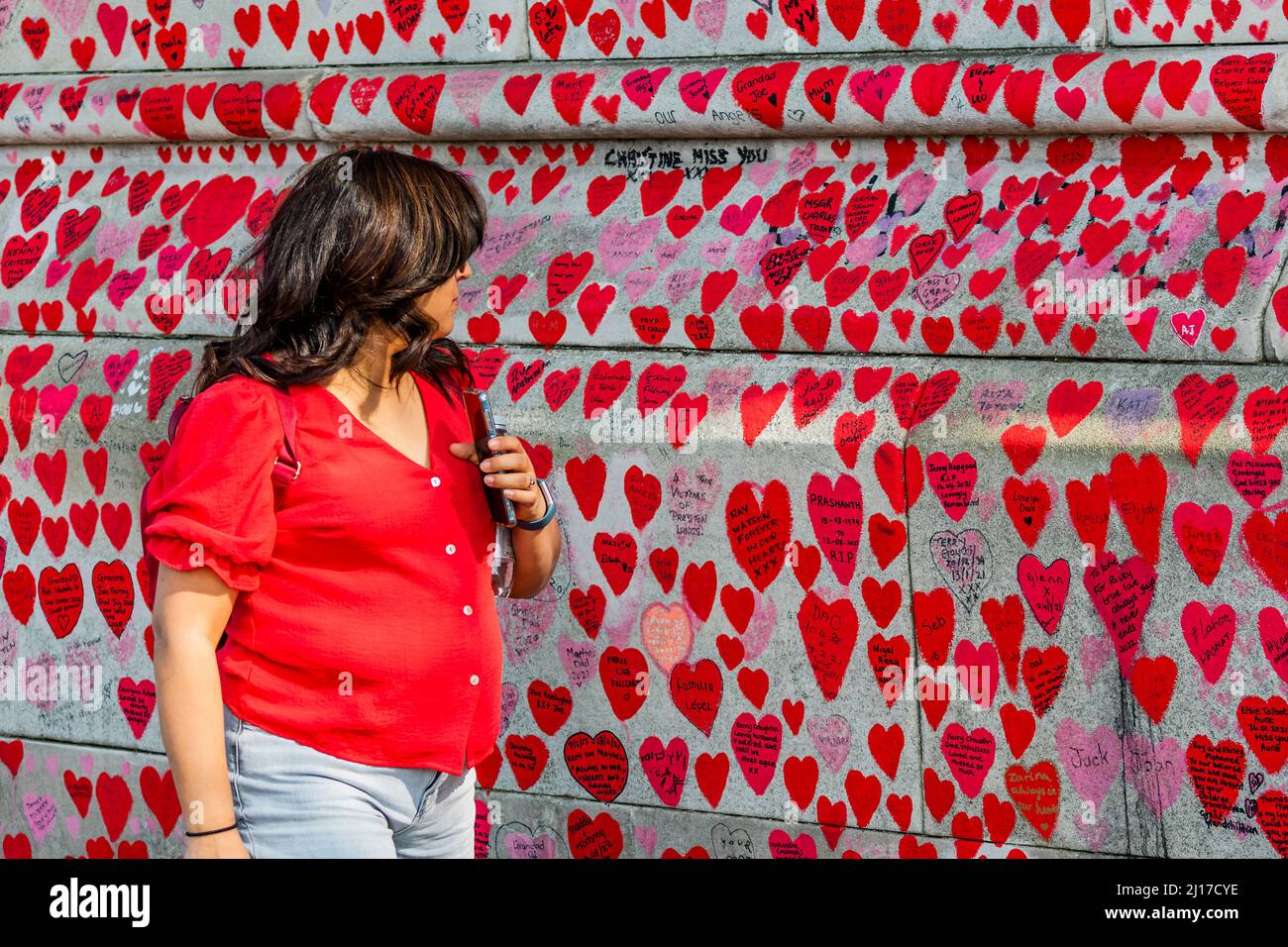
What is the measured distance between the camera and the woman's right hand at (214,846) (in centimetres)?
262

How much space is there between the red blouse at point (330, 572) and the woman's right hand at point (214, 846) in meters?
0.20

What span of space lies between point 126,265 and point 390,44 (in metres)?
0.91

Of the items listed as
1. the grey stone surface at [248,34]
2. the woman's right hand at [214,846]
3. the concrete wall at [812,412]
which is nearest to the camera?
the woman's right hand at [214,846]

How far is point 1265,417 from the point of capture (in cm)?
326

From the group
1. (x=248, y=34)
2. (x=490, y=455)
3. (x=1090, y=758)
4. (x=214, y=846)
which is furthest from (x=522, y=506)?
(x=248, y=34)

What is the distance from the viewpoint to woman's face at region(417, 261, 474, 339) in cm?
288

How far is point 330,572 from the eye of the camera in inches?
111

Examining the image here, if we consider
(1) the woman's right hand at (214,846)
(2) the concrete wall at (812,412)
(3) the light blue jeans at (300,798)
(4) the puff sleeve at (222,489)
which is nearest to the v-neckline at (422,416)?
(4) the puff sleeve at (222,489)

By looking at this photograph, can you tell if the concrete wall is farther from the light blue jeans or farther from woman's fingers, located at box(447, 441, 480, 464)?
the light blue jeans

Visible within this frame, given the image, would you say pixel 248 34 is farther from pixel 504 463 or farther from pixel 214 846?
pixel 214 846

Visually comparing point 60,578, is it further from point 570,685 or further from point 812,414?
point 812,414

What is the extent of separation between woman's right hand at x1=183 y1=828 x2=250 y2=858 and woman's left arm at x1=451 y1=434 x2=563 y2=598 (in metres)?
0.67

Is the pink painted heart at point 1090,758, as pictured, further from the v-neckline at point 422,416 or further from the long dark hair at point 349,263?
the long dark hair at point 349,263

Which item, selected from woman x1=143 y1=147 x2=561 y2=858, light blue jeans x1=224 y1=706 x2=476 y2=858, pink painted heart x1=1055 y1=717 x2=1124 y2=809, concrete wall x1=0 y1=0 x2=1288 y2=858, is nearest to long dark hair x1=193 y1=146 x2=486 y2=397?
woman x1=143 y1=147 x2=561 y2=858
